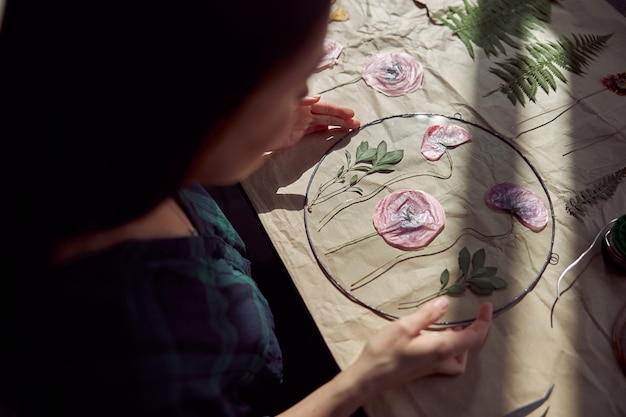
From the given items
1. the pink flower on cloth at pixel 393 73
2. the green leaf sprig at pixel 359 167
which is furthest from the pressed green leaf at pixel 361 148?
the pink flower on cloth at pixel 393 73

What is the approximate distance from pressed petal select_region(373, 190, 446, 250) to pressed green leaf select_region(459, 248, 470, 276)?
43 millimetres

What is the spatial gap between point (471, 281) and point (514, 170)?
0.64 feet

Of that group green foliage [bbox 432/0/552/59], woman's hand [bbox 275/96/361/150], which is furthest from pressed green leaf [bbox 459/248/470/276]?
green foliage [bbox 432/0/552/59]

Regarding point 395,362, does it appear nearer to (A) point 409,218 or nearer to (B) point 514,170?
(A) point 409,218

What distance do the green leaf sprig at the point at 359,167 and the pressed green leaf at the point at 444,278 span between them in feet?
0.53

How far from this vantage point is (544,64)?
0.85m

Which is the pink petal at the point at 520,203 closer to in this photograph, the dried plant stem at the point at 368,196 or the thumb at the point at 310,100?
the dried plant stem at the point at 368,196

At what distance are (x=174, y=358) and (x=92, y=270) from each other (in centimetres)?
11

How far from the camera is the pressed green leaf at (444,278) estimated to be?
66 centimetres

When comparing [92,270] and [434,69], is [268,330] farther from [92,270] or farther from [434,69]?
[434,69]

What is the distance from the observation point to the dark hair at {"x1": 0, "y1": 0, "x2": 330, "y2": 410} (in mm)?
343

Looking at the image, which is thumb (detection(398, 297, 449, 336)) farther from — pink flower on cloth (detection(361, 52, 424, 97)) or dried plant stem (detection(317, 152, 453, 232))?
pink flower on cloth (detection(361, 52, 424, 97))

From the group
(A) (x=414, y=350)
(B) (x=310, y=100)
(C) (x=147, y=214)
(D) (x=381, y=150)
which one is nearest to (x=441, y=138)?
(D) (x=381, y=150)

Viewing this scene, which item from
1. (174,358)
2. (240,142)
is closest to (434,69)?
(240,142)
